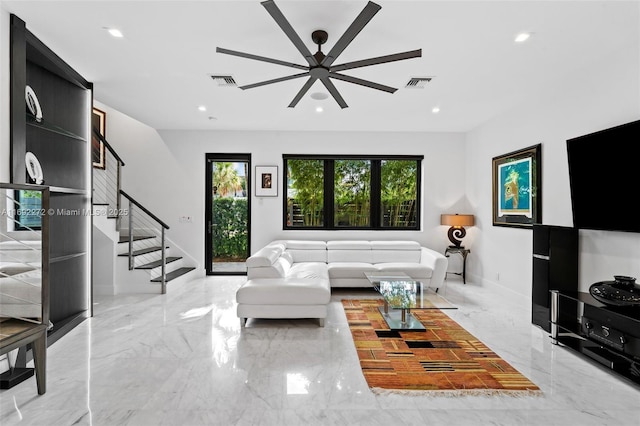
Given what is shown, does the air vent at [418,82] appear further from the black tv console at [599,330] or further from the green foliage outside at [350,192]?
the black tv console at [599,330]

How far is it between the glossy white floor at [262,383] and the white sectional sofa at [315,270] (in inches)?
9.7

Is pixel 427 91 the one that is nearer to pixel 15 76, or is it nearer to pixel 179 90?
pixel 179 90

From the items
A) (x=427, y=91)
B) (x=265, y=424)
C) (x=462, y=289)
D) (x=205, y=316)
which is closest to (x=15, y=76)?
(x=205, y=316)

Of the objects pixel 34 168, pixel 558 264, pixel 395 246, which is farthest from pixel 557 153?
pixel 34 168

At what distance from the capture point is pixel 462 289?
5.32 metres

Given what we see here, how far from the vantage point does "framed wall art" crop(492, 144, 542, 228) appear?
13.7ft

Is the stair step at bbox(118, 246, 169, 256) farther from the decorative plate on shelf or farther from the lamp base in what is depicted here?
the lamp base

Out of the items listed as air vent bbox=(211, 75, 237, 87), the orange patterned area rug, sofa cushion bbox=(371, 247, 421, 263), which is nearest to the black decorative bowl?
the orange patterned area rug

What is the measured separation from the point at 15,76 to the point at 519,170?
5.56 metres

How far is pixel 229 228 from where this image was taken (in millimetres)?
6305

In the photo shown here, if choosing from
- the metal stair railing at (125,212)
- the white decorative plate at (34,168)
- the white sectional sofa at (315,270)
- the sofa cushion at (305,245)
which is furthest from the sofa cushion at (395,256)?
the white decorative plate at (34,168)

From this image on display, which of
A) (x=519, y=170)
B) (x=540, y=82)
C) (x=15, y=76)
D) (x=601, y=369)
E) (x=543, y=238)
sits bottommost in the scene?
(x=601, y=369)

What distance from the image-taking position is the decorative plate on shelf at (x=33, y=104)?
3.01 metres

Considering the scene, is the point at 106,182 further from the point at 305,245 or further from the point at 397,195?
the point at 397,195
